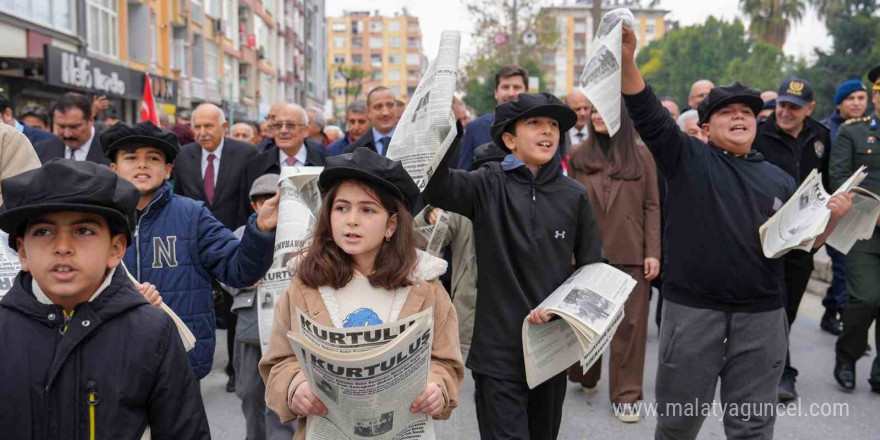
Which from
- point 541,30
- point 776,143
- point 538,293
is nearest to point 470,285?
point 538,293

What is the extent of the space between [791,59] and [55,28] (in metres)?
56.8

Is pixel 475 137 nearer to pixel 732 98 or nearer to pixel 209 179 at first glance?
pixel 209 179

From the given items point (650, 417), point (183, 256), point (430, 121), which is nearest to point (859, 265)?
point (650, 417)

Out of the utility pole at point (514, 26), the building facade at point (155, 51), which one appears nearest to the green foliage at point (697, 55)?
the building facade at point (155, 51)

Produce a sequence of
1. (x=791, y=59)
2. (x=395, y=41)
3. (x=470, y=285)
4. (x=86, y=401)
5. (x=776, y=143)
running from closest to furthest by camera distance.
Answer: (x=86, y=401) → (x=470, y=285) → (x=776, y=143) → (x=791, y=59) → (x=395, y=41)

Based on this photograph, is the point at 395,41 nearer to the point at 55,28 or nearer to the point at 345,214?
the point at 55,28

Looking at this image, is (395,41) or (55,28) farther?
(395,41)

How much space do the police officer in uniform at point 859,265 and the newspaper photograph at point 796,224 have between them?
2.23 m

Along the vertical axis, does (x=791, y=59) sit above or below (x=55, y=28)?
above

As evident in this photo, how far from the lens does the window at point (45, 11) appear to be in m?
16.3

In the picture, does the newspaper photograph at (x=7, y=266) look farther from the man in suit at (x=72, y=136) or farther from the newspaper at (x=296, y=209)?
the man in suit at (x=72, y=136)

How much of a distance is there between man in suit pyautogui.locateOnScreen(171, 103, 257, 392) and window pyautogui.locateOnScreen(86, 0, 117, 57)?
56.8ft

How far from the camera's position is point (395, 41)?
13225 cm

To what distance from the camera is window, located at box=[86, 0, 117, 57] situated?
22.3 metres
